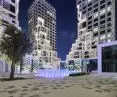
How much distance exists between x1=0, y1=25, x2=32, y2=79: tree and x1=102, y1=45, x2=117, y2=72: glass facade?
19963 mm

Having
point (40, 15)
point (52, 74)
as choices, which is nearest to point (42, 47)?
point (40, 15)

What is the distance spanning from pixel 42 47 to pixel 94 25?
193 feet

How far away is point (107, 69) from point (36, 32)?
133 meters

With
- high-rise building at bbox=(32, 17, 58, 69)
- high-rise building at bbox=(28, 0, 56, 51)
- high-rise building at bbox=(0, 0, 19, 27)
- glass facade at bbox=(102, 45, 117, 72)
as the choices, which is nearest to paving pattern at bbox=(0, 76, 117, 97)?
glass facade at bbox=(102, 45, 117, 72)

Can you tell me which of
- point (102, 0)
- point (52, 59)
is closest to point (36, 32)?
point (52, 59)

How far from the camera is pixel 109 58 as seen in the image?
49.9 m

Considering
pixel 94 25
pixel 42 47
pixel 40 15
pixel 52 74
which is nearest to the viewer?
pixel 52 74

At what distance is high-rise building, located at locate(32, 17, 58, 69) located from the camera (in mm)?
165125

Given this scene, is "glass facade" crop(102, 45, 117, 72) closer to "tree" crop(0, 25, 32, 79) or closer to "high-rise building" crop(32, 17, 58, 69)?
"tree" crop(0, 25, 32, 79)

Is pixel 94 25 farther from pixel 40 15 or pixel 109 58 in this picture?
pixel 40 15

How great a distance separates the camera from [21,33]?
3772cm

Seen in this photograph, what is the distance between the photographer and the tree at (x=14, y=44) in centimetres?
3631

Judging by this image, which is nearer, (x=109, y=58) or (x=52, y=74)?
(x=109, y=58)

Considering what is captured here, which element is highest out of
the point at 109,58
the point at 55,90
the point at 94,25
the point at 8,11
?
the point at 8,11
